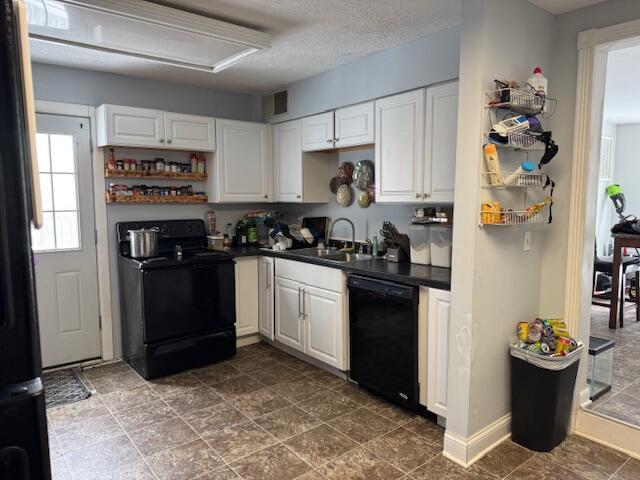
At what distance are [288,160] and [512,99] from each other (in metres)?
2.32

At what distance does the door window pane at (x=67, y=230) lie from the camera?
356cm

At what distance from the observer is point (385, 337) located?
2.88 m

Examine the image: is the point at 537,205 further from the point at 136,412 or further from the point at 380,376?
the point at 136,412

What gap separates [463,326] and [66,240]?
3086mm

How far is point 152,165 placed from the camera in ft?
12.8

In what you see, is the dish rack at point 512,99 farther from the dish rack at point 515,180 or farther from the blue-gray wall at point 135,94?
the blue-gray wall at point 135,94

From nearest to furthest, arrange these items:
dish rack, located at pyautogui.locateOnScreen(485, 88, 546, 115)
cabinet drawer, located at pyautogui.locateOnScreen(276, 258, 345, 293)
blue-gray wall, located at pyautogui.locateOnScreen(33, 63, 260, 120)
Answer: dish rack, located at pyautogui.locateOnScreen(485, 88, 546, 115) < cabinet drawer, located at pyautogui.locateOnScreen(276, 258, 345, 293) < blue-gray wall, located at pyautogui.locateOnScreen(33, 63, 260, 120)

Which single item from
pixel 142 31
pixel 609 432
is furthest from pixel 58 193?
pixel 609 432

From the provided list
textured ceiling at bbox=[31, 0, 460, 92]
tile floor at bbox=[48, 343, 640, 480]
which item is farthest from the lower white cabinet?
textured ceiling at bbox=[31, 0, 460, 92]

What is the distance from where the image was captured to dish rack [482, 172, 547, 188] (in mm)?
2229

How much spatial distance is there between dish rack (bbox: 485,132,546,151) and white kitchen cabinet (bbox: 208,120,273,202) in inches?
98.4

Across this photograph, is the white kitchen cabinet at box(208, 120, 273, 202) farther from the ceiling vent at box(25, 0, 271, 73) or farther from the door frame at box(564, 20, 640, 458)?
the door frame at box(564, 20, 640, 458)

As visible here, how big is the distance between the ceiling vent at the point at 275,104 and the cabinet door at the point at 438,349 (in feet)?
8.04

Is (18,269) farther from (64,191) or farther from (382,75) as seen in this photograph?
(64,191)
